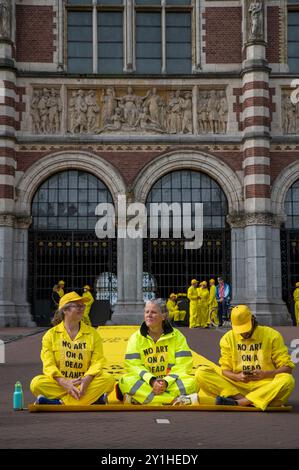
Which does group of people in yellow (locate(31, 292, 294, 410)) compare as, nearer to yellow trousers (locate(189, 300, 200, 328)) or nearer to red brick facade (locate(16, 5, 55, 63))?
yellow trousers (locate(189, 300, 200, 328))

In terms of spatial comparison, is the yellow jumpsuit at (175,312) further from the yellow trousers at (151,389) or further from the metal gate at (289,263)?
the yellow trousers at (151,389)

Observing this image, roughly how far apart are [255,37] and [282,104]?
267cm

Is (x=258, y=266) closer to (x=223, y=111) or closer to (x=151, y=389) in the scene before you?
(x=223, y=111)

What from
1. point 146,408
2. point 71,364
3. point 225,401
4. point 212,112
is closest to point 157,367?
point 146,408

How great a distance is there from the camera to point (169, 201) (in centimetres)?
2758

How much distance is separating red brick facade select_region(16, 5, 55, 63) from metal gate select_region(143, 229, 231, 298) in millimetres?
7933

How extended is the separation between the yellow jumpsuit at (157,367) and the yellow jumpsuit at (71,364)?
0.27 metres

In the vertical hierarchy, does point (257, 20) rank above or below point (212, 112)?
above

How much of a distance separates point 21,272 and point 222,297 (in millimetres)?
7141

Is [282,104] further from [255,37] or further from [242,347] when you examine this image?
[242,347]

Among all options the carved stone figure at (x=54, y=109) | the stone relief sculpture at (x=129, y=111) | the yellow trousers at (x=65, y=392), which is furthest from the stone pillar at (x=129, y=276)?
the yellow trousers at (x=65, y=392)

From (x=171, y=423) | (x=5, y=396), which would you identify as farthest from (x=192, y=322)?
(x=171, y=423)

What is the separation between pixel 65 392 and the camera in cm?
877

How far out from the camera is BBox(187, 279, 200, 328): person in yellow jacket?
26.1 meters
